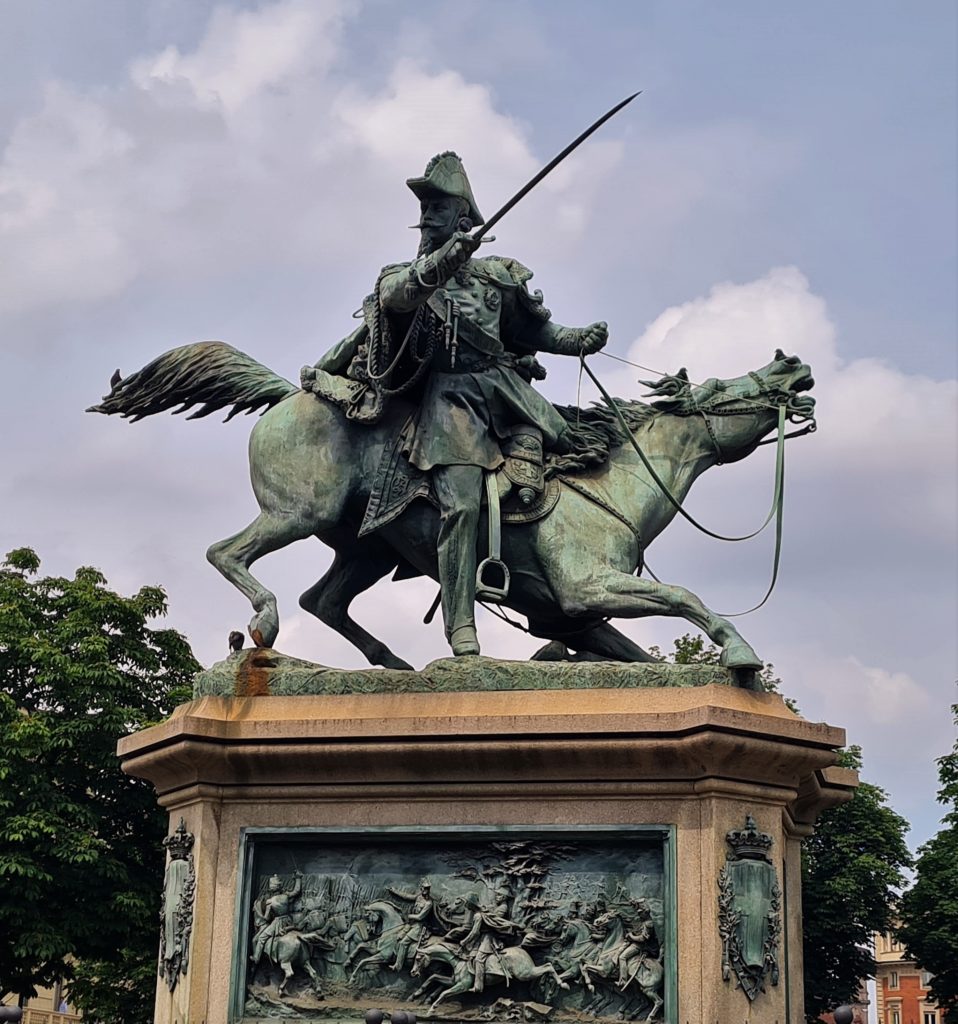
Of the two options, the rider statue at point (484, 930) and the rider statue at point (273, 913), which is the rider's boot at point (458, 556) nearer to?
the rider statue at point (484, 930)

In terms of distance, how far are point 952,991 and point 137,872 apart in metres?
17.0

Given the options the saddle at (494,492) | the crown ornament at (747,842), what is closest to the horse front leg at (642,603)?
the saddle at (494,492)

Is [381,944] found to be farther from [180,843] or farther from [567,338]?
[567,338]

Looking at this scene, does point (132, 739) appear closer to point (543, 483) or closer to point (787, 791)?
point (543, 483)

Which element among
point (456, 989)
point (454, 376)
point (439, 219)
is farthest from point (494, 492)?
point (456, 989)

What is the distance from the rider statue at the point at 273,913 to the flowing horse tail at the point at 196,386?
4.32m

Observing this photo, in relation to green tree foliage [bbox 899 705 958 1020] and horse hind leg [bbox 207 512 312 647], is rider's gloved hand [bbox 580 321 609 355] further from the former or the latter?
green tree foliage [bbox 899 705 958 1020]

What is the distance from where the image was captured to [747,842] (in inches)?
511

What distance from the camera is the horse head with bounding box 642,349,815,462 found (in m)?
15.5

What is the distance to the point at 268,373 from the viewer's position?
16031 mm

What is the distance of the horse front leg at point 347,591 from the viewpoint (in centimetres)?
1565

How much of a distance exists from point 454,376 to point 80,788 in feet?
64.9

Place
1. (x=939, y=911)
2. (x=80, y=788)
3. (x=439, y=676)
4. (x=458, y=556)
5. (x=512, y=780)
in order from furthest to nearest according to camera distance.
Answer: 1. (x=939, y=911)
2. (x=80, y=788)
3. (x=458, y=556)
4. (x=439, y=676)
5. (x=512, y=780)

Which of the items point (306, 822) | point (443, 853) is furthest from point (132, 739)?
point (443, 853)
